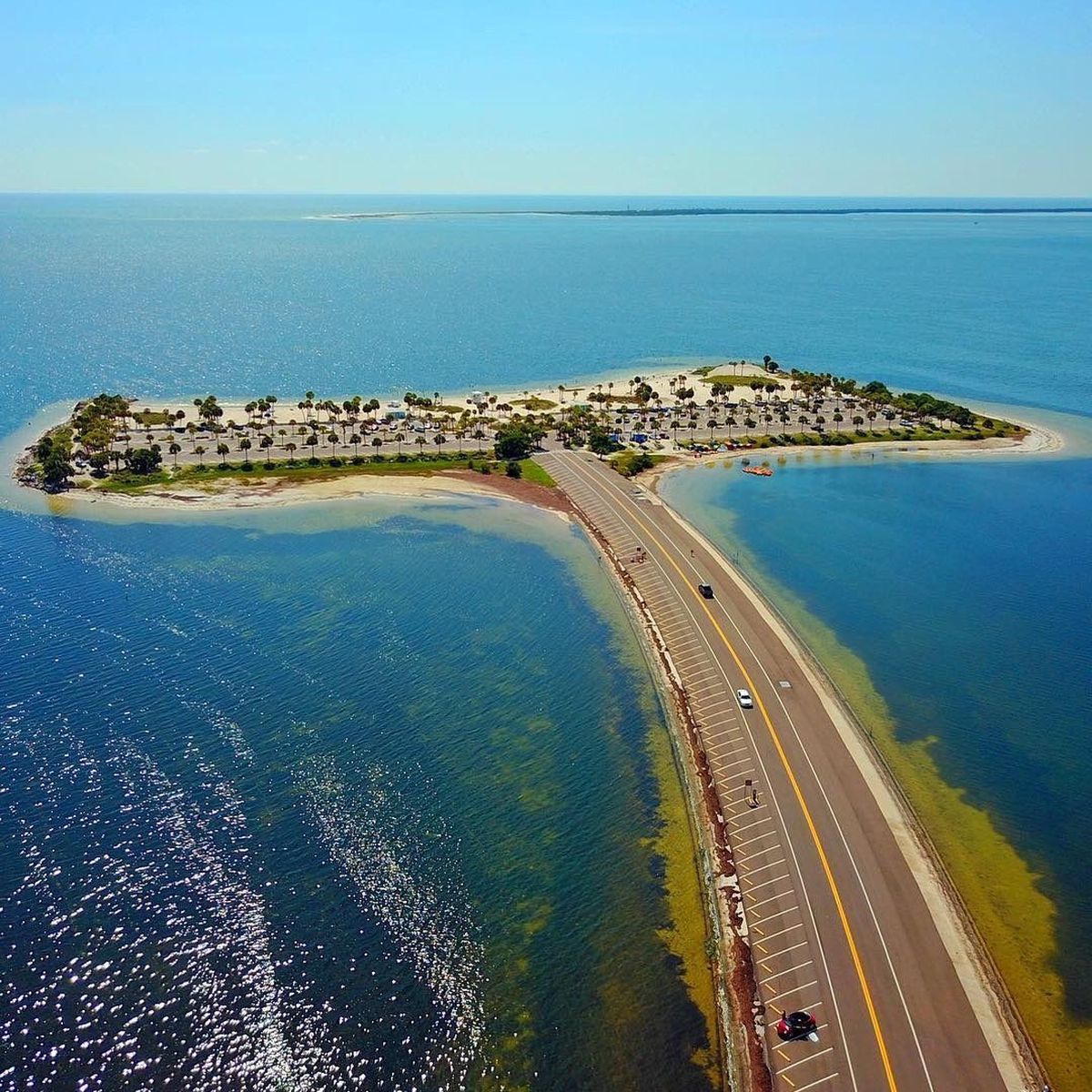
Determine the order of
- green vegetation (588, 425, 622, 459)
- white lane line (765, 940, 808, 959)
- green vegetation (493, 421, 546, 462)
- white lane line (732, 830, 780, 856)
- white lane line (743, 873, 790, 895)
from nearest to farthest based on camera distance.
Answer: white lane line (765, 940, 808, 959) → white lane line (743, 873, 790, 895) → white lane line (732, 830, 780, 856) → green vegetation (493, 421, 546, 462) → green vegetation (588, 425, 622, 459)

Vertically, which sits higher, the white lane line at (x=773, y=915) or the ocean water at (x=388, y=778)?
the white lane line at (x=773, y=915)

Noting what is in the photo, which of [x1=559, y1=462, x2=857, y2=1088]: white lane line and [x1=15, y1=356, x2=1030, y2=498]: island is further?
[x1=15, y1=356, x2=1030, y2=498]: island

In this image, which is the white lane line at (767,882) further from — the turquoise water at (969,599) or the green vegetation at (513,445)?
the green vegetation at (513,445)

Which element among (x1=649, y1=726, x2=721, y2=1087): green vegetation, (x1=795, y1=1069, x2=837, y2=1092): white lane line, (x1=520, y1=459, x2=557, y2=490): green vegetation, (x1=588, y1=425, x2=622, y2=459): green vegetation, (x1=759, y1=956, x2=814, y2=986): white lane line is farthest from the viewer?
(x1=588, y1=425, x2=622, y2=459): green vegetation

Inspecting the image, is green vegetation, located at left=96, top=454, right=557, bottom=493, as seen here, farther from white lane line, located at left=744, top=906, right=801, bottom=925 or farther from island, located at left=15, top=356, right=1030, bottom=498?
white lane line, located at left=744, top=906, right=801, bottom=925

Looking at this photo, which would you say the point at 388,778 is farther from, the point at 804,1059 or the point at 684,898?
the point at 804,1059

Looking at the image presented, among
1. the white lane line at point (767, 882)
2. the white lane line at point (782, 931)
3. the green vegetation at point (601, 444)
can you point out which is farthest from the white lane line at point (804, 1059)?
the green vegetation at point (601, 444)

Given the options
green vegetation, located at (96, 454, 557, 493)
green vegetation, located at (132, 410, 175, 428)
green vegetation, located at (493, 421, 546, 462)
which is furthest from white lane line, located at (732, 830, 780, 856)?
green vegetation, located at (132, 410, 175, 428)

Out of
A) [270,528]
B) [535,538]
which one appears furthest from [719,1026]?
[270,528]

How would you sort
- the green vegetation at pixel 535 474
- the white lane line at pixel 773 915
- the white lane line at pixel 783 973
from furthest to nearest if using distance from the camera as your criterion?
1. the green vegetation at pixel 535 474
2. the white lane line at pixel 773 915
3. the white lane line at pixel 783 973
